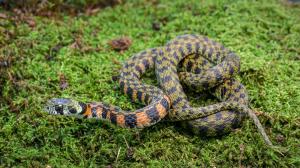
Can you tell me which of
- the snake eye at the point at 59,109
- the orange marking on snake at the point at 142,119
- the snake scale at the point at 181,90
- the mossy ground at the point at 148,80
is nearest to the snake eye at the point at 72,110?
the snake scale at the point at 181,90

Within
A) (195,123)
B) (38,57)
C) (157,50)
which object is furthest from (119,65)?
(195,123)

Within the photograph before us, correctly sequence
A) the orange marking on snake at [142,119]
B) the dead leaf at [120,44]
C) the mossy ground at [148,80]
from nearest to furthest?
the mossy ground at [148,80] < the orange marking on snake at [142,119] < the dead leaf at [120,44]

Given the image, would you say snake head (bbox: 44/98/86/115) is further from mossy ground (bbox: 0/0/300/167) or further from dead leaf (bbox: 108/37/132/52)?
dead leaf (bbox: 108/37/132/52)

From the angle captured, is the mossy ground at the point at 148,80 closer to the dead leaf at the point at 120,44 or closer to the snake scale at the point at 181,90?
the dead leaf at the point at 120,44

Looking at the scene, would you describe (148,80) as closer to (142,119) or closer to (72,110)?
(142,119)

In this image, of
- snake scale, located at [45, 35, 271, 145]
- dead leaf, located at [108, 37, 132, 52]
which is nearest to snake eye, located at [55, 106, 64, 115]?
snake scale, located at [45, 35, 271, 145]

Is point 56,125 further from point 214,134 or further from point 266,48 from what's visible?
point 266,48

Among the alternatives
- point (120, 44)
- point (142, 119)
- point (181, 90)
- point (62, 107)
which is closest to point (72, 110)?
point (62, 107)
